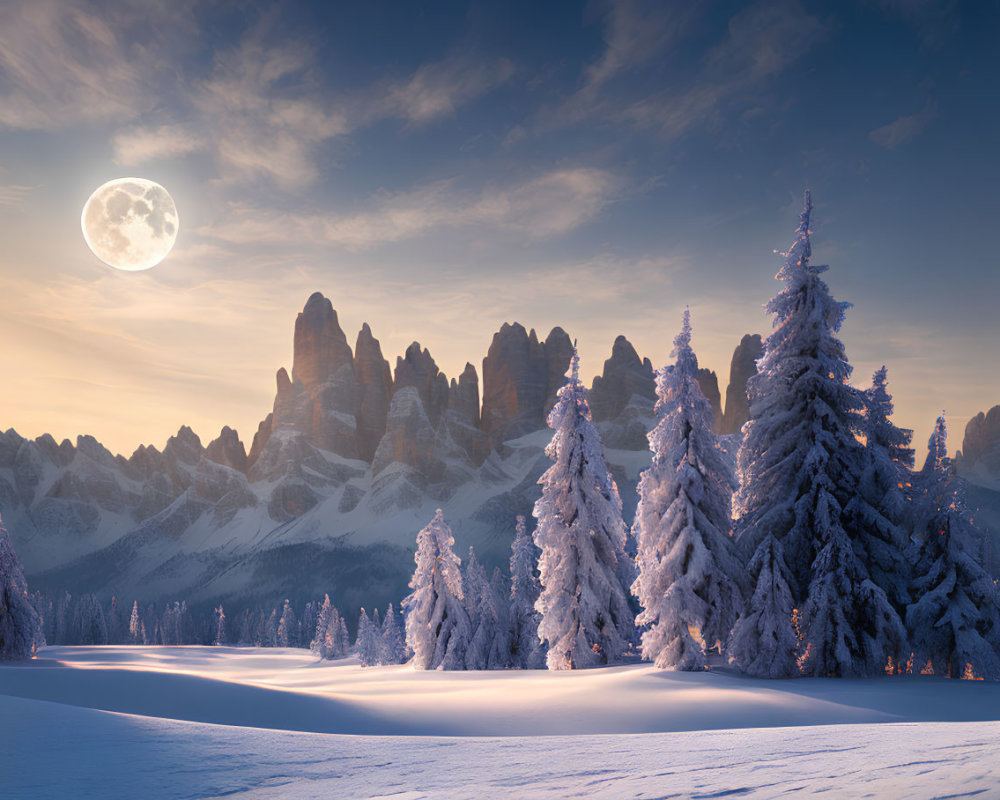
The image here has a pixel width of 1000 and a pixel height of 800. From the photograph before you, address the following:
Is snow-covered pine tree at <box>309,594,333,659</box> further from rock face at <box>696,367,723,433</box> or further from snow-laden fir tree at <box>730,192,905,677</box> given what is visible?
rock face at <box>696,367,723,433</box>

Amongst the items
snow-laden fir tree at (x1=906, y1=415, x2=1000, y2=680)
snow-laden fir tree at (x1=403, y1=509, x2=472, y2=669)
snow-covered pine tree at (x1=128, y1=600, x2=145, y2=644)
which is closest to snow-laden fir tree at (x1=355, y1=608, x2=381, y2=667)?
snow-laden fir tree at (x1=403, y1=509, x2=472, y2=669)

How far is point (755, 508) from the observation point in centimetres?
1945

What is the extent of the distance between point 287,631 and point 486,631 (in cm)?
9212

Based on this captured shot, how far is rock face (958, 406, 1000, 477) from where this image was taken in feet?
551

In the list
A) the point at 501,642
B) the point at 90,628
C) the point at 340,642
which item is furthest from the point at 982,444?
the point at 90,628

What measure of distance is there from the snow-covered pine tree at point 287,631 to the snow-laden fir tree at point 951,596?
11162 cm

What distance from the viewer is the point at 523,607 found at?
3912cm

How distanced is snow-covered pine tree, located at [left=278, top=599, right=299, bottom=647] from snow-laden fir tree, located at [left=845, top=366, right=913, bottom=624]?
11065cm

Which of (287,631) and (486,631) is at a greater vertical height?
(486,631)

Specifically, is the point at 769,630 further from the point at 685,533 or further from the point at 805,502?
the point at 805,502

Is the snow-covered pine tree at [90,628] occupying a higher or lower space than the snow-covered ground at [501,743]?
lower

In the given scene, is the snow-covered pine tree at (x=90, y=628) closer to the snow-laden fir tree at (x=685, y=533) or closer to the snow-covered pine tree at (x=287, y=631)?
the snow-covered pine tree at (x=287, y=631)

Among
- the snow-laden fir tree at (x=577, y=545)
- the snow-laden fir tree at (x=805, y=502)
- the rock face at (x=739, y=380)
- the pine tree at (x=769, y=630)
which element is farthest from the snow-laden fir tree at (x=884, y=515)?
the rock face at (x=739, y=380)

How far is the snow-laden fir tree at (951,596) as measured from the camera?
16.1 meters
